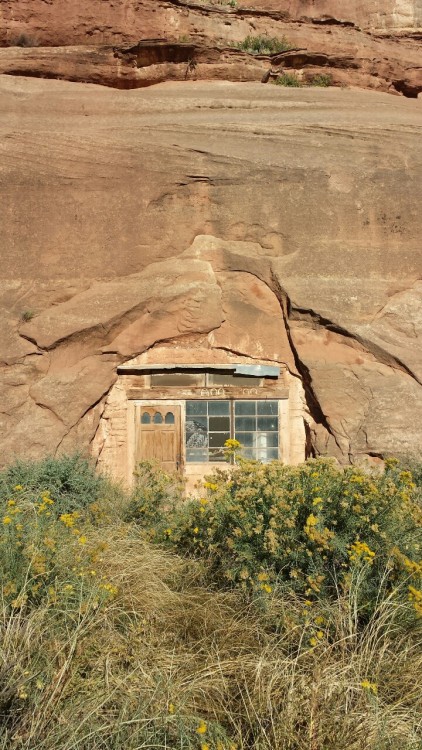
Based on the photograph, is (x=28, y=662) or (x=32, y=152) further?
(x=32, y=152)

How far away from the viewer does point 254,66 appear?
10297 millimetres

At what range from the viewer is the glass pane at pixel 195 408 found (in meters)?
8.94

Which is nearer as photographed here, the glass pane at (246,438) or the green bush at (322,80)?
the glass pane at (246,438)

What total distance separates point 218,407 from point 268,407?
65 centimetres

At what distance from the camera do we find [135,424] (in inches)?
345

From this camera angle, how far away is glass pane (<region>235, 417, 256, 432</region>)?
8961 millimetres

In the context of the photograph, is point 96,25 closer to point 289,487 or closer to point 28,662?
point 289,487

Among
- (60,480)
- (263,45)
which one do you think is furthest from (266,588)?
(263,45)

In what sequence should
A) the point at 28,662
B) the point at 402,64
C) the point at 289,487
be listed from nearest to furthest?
the point at 28,662, the point at 289,487, the point at 402,64

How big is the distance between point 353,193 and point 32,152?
13.4 feet

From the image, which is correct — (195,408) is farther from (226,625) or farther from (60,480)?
(226,625)

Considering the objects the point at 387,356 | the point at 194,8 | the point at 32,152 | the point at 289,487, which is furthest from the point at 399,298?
the point at 194,8

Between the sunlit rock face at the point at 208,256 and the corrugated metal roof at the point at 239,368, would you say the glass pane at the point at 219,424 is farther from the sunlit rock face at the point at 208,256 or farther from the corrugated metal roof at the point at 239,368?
the sunlit rock face at the point at 208,256

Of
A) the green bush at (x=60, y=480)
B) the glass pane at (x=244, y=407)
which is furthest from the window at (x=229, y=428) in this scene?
the green bush at (x=60, y=480)
